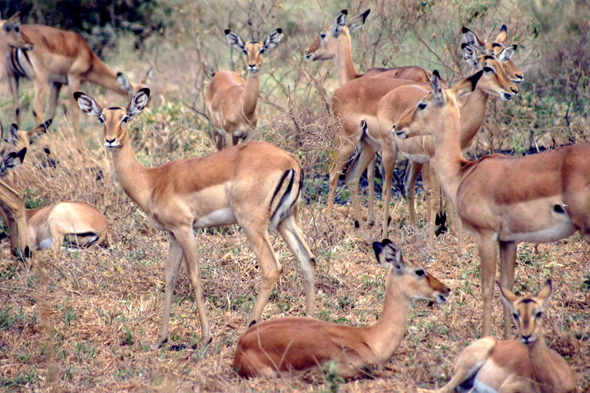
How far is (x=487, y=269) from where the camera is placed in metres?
4.68

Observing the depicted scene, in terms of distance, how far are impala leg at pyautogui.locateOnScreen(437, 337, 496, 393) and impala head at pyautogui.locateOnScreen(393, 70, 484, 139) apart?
1.75 meters

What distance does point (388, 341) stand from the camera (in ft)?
13.7

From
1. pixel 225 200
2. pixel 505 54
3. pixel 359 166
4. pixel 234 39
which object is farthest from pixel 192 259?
pixel 234 39

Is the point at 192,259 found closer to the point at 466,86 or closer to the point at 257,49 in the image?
the point at 466,86

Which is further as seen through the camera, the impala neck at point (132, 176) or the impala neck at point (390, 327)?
the impala neck at point (132, 176)

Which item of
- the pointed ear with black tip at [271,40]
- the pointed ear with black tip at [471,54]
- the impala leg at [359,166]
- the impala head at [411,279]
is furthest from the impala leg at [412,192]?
the impala head at [411,279]

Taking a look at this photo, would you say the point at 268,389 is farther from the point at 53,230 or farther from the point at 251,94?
the point at 251,94

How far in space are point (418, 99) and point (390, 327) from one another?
10.2 ft

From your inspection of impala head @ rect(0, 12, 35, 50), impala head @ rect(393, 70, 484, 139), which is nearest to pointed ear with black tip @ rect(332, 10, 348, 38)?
impala head @ rect(0, 12, 35, 50)

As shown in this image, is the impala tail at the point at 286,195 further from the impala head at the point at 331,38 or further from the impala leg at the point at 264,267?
the impala head at the point at 331,38

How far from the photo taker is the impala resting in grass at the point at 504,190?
430cm

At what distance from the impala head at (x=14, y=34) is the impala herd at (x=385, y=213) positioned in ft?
9.61

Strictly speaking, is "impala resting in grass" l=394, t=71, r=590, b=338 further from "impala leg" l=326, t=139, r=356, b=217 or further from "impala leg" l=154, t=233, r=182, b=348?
"impala leg" l=326, t=139, r=356, b=217

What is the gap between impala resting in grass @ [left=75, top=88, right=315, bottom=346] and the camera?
16.4 feet
